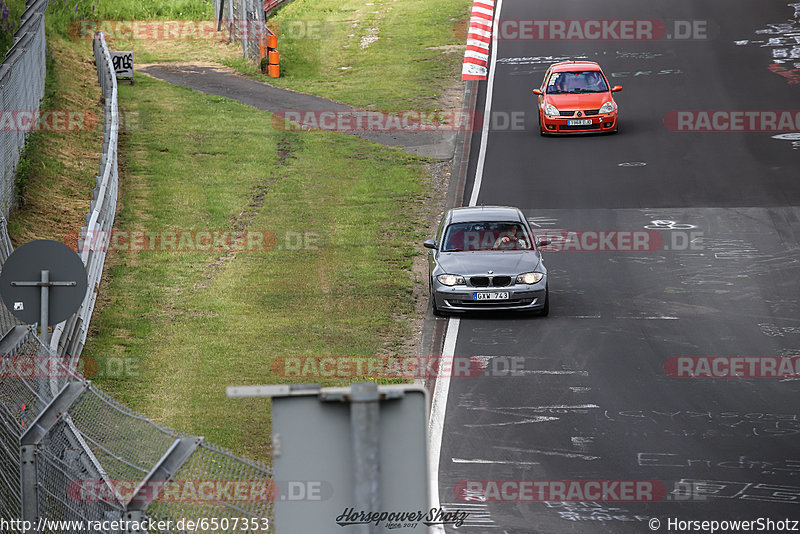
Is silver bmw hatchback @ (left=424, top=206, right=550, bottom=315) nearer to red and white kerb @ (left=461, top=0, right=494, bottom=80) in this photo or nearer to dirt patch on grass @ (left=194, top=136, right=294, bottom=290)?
dirt patch on grass @ (left=194, top=136, right=294, bottom=290)

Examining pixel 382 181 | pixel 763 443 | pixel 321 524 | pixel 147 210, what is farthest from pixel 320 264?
pixel 321 524

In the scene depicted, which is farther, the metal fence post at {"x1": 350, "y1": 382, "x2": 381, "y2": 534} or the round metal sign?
the round metal sign

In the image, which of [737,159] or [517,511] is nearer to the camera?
[517,511]

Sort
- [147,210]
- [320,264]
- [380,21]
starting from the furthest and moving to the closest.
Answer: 1. [380,21]
2. [147,210]
3. [320,264]

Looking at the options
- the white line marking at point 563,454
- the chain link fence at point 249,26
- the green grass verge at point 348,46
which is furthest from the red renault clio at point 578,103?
the white line marking at point 563,454

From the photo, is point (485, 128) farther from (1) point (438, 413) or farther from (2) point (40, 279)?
(2) point (40, 279)

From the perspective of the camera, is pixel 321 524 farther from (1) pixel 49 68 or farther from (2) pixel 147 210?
(1) pixel 49 68

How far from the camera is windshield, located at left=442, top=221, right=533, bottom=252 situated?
61.3 feet

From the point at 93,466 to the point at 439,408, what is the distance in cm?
669

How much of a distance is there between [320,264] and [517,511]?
10936mm

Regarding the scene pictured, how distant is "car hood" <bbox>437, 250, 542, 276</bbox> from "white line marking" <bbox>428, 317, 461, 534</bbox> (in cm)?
85

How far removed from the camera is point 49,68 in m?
30.8

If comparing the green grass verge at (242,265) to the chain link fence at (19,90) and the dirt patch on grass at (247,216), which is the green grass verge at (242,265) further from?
the chain link fence at (19,90)

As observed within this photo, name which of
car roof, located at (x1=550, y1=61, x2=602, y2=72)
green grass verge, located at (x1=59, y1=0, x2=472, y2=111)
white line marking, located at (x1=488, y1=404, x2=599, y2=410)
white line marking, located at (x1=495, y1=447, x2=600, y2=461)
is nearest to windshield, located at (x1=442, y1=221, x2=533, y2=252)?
white line marking, located at (x1=488, y1=404, x2=599, y2=410)
